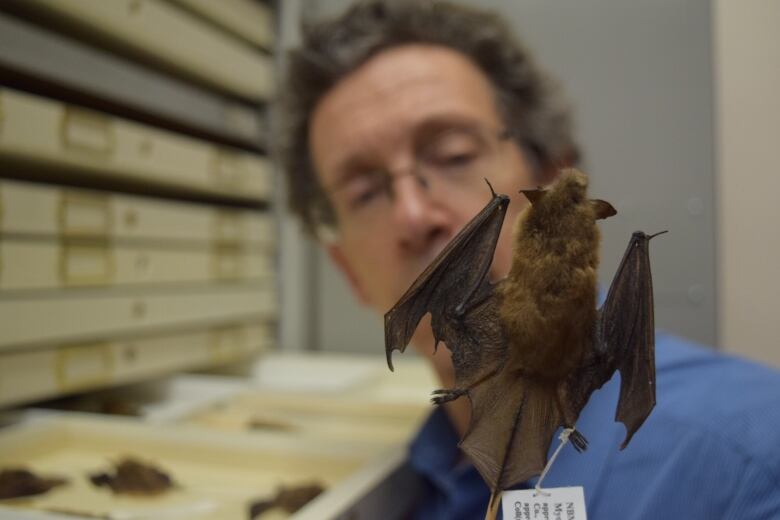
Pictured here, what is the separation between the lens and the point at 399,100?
3.21 feet

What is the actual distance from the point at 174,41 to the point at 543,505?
200 centimetres

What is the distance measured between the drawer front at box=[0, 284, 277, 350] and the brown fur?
142 centimetres

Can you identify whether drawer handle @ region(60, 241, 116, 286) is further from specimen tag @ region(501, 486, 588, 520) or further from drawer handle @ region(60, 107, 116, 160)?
specimen tag @ region(501, 486, 588, 520)

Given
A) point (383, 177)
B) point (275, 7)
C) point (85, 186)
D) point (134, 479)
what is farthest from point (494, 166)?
point (275, 7)

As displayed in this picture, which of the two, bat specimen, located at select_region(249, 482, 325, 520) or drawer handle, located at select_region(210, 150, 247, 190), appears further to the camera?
drawer handle, located at select_region(210, 150, 247, 190)

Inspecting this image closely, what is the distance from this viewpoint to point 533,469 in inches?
18.7

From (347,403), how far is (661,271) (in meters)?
1.44

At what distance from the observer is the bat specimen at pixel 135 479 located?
46.8 inches

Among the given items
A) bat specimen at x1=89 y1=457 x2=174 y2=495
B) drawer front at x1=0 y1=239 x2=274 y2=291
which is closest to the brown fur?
bat specimen at x1=89 y1=457 x2=174 y2=495

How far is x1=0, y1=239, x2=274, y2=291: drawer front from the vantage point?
155 centimetres

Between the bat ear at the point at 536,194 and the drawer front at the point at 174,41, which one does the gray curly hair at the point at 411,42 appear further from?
the drawer front at the point at 174,41

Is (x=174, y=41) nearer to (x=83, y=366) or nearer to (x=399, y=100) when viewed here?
(x=83, y=366)

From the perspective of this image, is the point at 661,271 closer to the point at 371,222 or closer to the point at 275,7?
the point at 371,222

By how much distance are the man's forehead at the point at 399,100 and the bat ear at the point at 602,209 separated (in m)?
0.45
